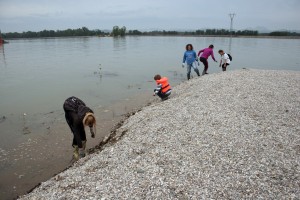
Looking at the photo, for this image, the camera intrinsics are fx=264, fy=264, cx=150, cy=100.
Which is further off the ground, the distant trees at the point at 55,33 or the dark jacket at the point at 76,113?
the distant trees at the point at 55,33

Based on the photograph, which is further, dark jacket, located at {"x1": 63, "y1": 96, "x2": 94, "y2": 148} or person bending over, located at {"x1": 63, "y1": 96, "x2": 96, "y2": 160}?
dark jacket, located at {"x1": 63, "y1": 96, "x2": 94, "y2": 148}

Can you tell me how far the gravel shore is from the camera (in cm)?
590

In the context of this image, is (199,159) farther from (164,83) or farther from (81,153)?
(164,83)

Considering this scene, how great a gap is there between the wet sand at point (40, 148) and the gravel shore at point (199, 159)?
127 centimetres

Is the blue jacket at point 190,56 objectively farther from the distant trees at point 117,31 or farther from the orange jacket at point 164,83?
the distant trees at point 117,31

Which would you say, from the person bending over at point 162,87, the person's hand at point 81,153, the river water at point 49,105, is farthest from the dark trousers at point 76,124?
the person bending over at point 162,87

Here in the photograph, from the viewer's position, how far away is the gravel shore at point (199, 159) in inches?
232

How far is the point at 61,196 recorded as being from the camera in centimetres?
604

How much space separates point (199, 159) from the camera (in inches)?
273

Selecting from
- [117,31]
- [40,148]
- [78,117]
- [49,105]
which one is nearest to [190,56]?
[49,105]

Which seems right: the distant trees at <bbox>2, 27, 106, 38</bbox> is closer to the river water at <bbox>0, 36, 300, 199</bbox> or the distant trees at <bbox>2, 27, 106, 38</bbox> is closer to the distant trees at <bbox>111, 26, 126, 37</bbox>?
the distant trees at <bbox>111, 26, 126, 37</bbox>

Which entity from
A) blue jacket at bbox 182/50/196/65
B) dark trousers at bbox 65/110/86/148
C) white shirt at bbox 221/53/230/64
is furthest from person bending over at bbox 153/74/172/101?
white shirt at bbox 221/53/230/64

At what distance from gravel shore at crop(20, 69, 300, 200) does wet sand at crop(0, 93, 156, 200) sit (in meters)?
1.27

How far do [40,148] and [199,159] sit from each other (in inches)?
260
